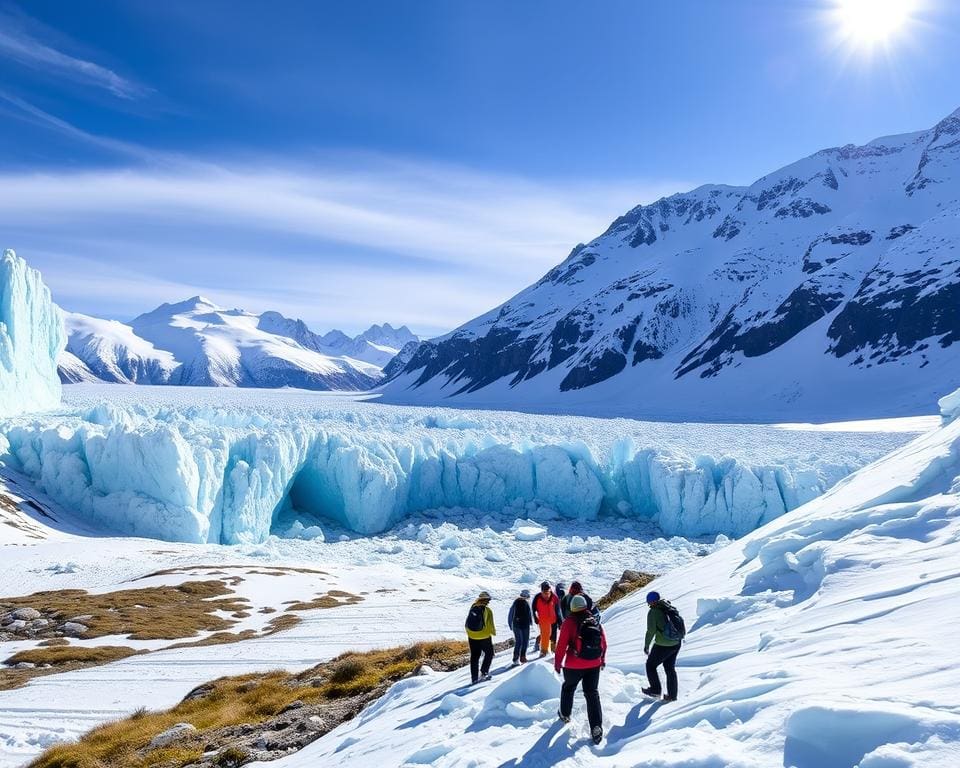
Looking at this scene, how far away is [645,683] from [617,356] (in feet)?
609

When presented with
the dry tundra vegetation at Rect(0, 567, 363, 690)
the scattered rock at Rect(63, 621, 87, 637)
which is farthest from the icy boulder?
the scattered rock at Rect(63, 621, 87, 637)

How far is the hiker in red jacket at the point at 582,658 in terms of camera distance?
7859 millimetres

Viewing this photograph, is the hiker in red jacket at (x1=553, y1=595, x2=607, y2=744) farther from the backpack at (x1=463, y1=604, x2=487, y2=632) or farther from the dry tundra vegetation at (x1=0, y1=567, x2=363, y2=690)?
the dry tundra vegetation at (x1=0, y1=567, x2=363, y2=690)

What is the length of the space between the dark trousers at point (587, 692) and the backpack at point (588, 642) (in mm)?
166

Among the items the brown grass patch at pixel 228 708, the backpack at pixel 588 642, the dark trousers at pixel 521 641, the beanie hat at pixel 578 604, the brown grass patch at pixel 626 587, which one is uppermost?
the beanie hat at pixel 578 604

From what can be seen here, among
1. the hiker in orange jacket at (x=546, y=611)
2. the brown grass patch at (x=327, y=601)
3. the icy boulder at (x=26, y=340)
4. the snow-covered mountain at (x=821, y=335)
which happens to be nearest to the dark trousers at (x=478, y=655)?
the hiker in orange jacket at (x=546, y=611)

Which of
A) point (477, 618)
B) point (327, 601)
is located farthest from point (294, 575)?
point (477, 618)

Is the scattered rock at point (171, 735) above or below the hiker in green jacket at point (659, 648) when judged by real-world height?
below

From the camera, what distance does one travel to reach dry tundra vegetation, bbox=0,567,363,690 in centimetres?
2250

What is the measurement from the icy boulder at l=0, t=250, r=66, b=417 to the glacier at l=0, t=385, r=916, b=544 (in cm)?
2039

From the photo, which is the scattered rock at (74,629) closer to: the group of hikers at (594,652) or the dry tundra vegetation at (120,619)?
the dry tundra vegetation at (120,619)

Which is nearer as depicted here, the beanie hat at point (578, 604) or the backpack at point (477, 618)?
the beanie hat at point (578, 604)

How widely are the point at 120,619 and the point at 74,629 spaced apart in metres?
1.85

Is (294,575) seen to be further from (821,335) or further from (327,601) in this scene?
(821,335)
